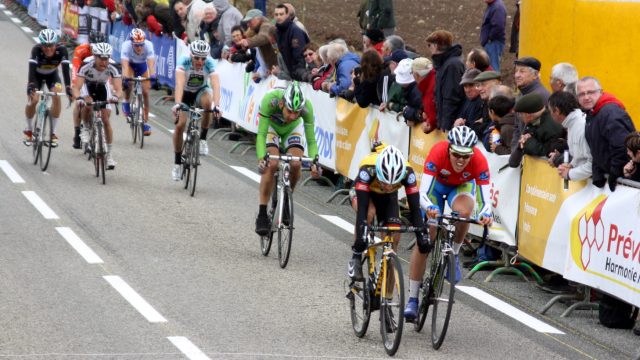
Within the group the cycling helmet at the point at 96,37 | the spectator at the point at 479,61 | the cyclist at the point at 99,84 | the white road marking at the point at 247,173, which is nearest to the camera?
the spectator at the point at 479,61

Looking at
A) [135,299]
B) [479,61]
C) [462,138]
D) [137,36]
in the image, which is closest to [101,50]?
[137,36]

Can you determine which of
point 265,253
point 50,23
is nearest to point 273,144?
point 265,253

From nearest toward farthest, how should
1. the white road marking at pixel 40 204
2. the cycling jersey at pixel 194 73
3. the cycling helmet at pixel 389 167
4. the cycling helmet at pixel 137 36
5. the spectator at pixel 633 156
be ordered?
the cycling helmet at pixel 389 167
the spectator at pixel 633 156
the white road marking at pixel 40 204
the cycling jersey at pixel 194 73
the cycling helmet at pixel 137 36

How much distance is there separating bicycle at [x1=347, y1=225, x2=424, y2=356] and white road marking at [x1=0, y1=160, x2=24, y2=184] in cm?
830

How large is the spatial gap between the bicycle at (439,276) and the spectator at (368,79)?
17.3 ft

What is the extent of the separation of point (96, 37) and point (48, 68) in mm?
13050

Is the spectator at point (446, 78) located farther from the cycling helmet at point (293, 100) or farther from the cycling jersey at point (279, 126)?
the cycling helmet at point (293, 100)

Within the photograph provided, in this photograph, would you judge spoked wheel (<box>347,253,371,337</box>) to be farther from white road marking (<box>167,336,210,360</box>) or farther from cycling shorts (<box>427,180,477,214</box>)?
white road marking (<box>167,336,210,360</box>)

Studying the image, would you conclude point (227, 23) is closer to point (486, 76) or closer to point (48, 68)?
point (48, 68)

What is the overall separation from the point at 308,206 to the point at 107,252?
3.79 metres

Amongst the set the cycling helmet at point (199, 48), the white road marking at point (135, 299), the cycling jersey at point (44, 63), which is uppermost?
the cycling helmet at point (199, 48)

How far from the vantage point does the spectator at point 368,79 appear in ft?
Answer: 50.5

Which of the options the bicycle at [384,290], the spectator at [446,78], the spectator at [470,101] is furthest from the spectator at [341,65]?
the bicycle at [384,290]

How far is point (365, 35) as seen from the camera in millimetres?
17156
